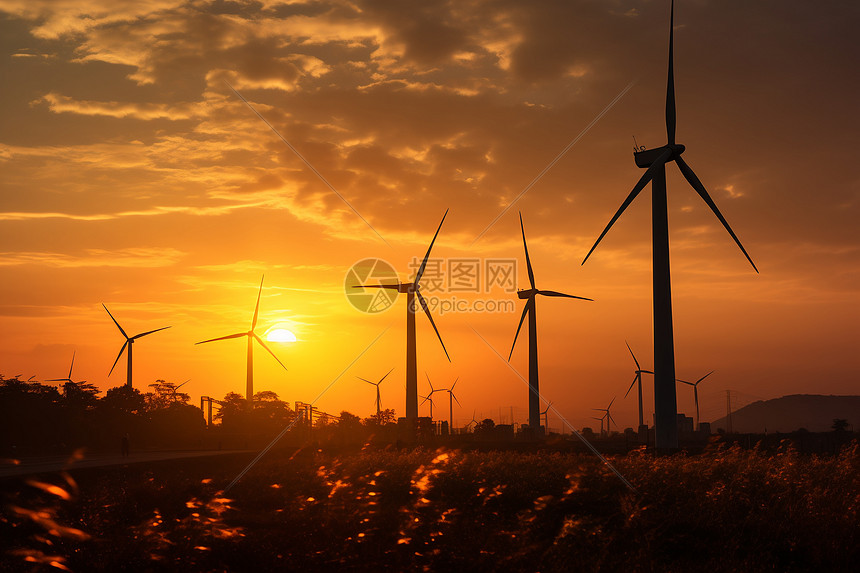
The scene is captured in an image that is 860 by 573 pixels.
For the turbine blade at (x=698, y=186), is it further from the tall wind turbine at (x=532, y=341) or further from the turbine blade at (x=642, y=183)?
the tall wind turbine at (x=532, y=341)

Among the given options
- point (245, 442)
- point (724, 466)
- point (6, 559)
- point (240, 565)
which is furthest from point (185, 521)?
point (245, 442)

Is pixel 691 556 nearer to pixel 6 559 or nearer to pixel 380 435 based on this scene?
pixel 6 559

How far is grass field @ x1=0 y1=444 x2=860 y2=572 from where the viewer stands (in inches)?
848

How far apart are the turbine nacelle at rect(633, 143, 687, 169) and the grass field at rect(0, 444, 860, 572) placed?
1072 inches

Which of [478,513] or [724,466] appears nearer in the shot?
[478,513]

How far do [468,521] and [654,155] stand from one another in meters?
37.6

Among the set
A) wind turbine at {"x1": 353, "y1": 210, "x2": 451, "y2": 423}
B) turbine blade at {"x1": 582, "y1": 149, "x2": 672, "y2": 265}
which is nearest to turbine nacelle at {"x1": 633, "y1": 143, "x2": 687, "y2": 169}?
turbine blade at {"x1": 582, "y1": 149, "x2": 672, "y2": 265}

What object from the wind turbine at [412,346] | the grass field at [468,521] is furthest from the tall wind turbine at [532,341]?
the grass field at [468,521]

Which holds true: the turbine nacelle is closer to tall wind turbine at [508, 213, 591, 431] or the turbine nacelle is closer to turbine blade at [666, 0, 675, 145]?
turbine blade at [666, 0, 675, 145]

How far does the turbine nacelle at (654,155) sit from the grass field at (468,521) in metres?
27.2

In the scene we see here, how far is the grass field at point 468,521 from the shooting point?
2155 centimetres

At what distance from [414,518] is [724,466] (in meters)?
13.5

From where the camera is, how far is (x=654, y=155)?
185 ft

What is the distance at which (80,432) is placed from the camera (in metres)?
88.8
